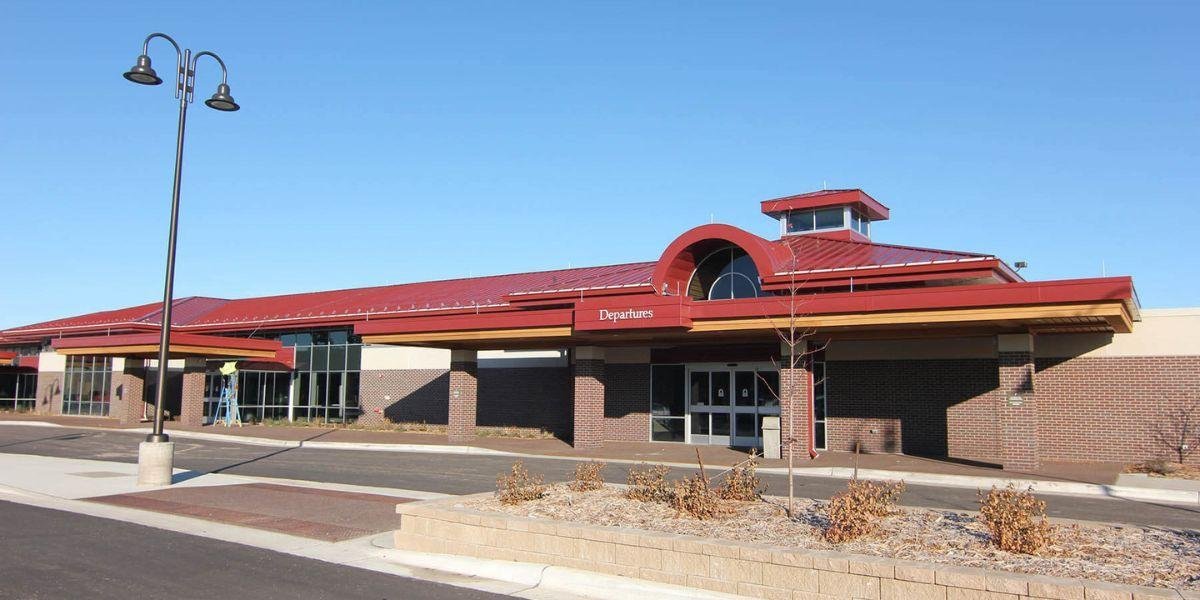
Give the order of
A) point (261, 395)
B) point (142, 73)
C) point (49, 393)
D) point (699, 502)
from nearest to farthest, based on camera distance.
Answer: point (699, 502), point (142, 73), point (261, 395), point (49, 393)

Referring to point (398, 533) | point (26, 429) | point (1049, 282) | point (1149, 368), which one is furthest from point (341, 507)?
point (26, 429)

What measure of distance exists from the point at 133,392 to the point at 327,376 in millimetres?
9486

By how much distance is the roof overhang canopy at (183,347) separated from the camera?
3653cm

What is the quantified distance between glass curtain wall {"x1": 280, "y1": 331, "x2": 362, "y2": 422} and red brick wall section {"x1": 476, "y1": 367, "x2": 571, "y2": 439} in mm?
7498

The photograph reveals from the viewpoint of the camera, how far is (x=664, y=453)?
85.7 feet

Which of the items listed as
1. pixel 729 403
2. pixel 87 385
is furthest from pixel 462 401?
pixel 87 385

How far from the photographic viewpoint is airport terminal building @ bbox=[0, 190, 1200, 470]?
2150 cm

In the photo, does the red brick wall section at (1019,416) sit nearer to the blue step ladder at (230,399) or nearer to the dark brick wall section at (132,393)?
the blue step ladder at (230,399)

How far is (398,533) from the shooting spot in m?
11.6

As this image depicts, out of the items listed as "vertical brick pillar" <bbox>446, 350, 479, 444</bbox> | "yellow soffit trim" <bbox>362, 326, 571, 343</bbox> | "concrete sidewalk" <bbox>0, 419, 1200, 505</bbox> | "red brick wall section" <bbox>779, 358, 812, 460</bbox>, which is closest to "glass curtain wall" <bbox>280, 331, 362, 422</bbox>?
"concrete sidewalk" <bbox>0, 419, 1200, 505</bbox>

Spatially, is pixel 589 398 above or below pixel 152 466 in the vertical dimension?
above

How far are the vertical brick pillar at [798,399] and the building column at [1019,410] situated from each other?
494 centimetres

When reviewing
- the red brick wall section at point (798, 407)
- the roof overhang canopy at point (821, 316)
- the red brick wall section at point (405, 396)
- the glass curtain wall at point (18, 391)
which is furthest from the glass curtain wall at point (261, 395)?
the red brick wall section at point (798, 407)

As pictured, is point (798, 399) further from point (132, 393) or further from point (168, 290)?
point (132, 393)
